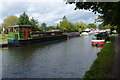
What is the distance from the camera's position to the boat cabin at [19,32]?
44.3 metres

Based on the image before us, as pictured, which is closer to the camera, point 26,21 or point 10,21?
point 26,21

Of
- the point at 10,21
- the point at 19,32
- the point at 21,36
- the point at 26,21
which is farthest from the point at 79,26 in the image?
the point at 19,32

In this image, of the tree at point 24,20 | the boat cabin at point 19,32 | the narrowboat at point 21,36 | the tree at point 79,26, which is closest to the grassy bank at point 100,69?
the narrowboat at point 21,36

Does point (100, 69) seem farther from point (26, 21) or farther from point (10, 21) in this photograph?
point (10, 21)

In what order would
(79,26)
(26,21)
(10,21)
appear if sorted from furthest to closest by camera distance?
(79,26) < (10,21) < (26,21)

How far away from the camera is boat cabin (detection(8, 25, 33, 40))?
146ft

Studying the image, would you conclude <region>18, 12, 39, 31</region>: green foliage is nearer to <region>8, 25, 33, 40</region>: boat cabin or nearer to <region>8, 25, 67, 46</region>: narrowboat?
<region>8, 25, 67, 46</region>: narrowboat

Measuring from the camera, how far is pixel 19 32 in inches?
1753

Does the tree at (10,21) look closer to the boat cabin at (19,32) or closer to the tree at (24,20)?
the tree at (24,20)

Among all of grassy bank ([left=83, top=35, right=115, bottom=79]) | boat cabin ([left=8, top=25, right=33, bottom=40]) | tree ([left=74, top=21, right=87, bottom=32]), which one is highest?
tree ([left=74, top=21, right=87, bottom=32])

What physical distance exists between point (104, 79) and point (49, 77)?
24.7 ft

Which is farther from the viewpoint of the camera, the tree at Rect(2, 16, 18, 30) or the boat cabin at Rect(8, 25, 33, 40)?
the tree at Rect(2, 16, 18, 30)

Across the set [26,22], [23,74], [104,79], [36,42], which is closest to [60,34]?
[26,22]

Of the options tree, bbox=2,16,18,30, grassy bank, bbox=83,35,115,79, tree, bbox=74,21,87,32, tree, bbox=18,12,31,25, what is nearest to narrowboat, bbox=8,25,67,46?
tree, bbox=18,12,31,25
